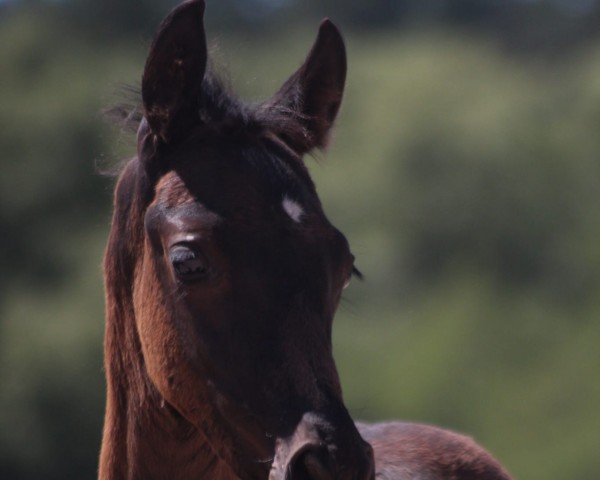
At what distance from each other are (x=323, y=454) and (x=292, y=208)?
883mm

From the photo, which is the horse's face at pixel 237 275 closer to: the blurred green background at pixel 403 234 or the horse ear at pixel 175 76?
the horse ear at pixel 175 76

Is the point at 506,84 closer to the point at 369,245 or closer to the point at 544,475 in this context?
the point at 369,245

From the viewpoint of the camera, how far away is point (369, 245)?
70.3 feet

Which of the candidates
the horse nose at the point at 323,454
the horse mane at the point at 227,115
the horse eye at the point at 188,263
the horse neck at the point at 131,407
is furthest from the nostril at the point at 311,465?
the horse mane at the point at 227,115

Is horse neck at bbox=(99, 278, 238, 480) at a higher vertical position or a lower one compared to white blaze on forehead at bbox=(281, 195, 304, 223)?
lower

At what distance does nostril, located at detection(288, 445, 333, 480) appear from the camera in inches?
140

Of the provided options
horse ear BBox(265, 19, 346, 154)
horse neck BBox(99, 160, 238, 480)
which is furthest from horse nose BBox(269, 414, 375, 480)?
horse ear BBox(265, 19, 346, 154)

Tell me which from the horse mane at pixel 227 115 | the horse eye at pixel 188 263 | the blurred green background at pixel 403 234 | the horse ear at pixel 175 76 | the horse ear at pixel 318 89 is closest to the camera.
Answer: the horse eye at pixel 188 263

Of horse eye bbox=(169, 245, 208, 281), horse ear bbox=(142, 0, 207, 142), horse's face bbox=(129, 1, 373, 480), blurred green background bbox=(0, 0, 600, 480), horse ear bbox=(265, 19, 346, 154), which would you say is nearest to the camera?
horse's face bbox=(129, 1, 373, 480)

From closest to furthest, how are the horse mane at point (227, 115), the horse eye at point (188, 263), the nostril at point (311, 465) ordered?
→ the nostril at point (311, 465), the horse eye at point (188, 263), the horse mane at point (227, 115)

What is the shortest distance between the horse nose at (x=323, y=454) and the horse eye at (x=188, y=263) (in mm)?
613

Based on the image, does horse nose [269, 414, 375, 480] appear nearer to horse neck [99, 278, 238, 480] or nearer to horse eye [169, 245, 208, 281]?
horse neck [99, 278, 238, 480]

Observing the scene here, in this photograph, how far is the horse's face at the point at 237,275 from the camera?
3.76m

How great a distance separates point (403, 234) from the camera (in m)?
22.2
